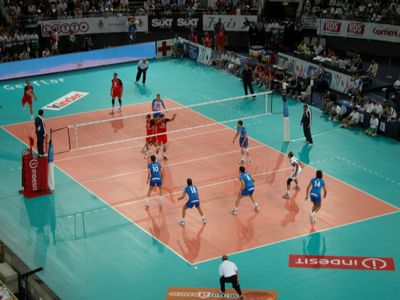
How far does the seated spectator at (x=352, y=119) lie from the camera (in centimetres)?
3806

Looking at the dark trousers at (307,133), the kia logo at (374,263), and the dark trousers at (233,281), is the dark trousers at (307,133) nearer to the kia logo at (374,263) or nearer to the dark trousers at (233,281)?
the kia logo at (374,263)

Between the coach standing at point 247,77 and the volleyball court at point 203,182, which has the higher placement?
the coach standing at point 247,77

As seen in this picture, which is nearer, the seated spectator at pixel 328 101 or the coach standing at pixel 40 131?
the coach standing at pixel 40 131

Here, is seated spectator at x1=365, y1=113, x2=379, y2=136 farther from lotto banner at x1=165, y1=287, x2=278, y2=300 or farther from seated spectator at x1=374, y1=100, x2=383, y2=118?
lotto banner at x1=165, y1=287, x2=278, y2=300

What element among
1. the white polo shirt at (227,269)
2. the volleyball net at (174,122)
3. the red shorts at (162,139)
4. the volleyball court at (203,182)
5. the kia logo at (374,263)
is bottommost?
the kia logo at (374,263)

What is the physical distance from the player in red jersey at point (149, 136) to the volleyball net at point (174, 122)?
2.48ft

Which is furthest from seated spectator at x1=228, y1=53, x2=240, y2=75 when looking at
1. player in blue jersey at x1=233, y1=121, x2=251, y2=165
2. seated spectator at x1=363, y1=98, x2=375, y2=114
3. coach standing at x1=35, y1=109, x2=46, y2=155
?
coach standing at x1=35, y1=109, x2=46, y2=155

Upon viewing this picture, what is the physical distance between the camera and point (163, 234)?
27.7m

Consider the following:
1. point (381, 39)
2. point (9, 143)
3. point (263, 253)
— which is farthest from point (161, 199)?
point (381, 39)

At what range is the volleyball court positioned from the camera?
27688mm

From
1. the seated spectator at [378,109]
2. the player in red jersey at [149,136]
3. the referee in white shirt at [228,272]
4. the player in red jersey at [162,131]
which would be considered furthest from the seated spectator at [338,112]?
the referee in white shirt at [228,272]

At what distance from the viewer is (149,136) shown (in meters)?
32.7

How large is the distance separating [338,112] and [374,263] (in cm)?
1459

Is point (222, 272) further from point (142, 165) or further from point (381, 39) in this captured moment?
point (381, 39)
